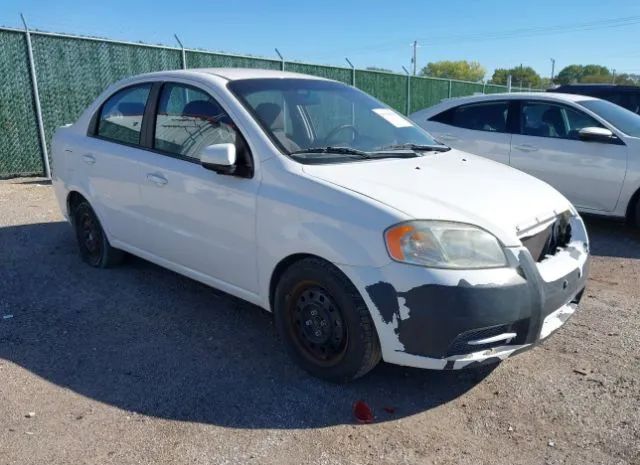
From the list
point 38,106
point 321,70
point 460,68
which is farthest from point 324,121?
point 460,68

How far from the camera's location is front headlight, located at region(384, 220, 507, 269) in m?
2.66

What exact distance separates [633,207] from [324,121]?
13.6 feet

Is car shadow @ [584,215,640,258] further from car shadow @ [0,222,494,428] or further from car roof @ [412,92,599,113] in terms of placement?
car shadow @ [0,222,494,428]

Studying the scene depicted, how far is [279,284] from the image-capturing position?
125 inches

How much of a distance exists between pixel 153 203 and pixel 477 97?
4725mm

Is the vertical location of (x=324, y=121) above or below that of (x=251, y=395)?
above

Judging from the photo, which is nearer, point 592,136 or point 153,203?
point 153,203

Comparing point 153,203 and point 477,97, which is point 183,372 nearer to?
point 153,203

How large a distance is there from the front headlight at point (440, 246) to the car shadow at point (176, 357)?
825 millimetres

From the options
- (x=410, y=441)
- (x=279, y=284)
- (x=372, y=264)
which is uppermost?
(x=372, y=264)

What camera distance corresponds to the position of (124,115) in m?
4.45

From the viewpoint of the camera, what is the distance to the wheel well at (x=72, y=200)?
16.3 feet

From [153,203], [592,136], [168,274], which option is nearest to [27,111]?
[168,274]

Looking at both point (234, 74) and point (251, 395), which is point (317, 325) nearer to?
point (251, 395)
